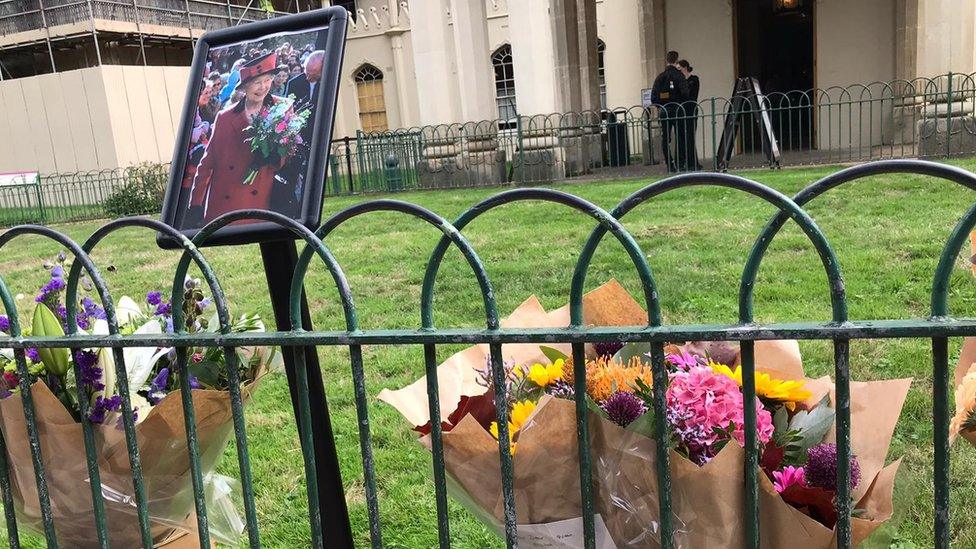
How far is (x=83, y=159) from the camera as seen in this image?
72.5 ft

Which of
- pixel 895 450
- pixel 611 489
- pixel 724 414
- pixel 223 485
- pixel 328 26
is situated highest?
pixel 328 26

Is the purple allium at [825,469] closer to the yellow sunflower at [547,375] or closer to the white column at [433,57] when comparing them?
the yellow sunflower at [547,375]

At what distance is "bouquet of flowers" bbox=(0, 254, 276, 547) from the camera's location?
194 cm

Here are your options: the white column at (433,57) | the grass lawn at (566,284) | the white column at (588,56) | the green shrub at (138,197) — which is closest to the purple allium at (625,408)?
the grass lawn at (566,284)

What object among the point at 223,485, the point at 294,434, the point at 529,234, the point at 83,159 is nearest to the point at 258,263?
the point at 529,234

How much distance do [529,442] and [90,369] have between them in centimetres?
118

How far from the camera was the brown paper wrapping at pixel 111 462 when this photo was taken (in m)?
1.92

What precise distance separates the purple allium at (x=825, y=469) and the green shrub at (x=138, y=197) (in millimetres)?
15407

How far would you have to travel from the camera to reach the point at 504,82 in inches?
988

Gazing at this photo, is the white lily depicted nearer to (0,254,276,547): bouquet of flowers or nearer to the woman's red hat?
(0,254,276,547): bouquet of flowers

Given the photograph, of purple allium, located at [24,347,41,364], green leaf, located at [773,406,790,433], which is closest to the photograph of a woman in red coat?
purple allium, located at [24,347,41,364]

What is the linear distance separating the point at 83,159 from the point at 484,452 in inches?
935

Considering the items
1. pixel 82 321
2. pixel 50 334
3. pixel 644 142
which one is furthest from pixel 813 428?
pixel 644 142

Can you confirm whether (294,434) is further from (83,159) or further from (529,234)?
(83,159)
